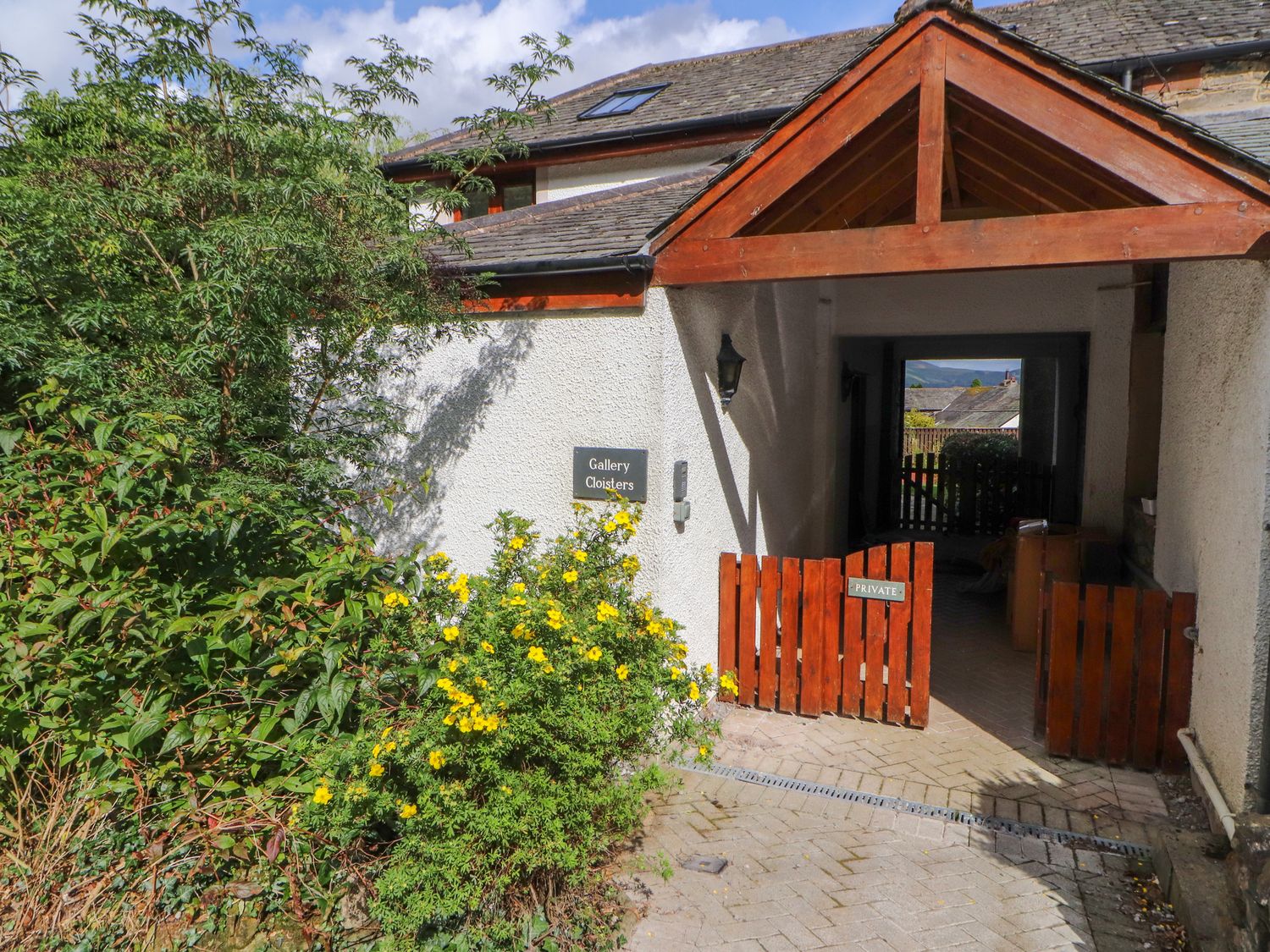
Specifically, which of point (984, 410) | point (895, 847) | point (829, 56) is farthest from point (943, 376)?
point (895, 847)

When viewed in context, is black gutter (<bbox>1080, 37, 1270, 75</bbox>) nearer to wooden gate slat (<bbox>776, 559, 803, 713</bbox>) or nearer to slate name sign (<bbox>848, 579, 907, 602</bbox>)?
slate name sign (<bbox>848, 579, 907, 602</bbox>)

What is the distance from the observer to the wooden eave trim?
4141 mm

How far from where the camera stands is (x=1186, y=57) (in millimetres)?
8578

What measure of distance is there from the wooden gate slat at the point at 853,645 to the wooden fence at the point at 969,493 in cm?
973

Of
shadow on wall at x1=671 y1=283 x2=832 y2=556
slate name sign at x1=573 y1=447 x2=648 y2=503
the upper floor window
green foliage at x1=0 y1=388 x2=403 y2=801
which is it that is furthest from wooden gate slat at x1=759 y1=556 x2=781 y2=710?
the upper floor window

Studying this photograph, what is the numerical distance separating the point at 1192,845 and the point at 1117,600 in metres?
1.80

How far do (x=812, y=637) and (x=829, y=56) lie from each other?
361 inches

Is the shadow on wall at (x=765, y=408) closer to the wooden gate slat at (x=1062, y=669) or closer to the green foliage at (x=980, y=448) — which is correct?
the wooden gate slat at (x=1062, y=669)

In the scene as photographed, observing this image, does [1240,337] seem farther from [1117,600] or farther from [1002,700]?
[1002,700]

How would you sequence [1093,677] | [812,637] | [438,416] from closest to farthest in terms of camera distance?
[1093,677]
[812,637]
[438,416]

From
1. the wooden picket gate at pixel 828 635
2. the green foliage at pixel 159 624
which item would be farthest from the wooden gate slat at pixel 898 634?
the green foliage at pixel 159 624

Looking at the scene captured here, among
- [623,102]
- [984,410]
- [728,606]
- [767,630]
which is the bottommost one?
[767,630]

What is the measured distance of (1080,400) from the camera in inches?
418

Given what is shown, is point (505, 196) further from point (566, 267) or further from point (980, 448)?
point (980, 448)
